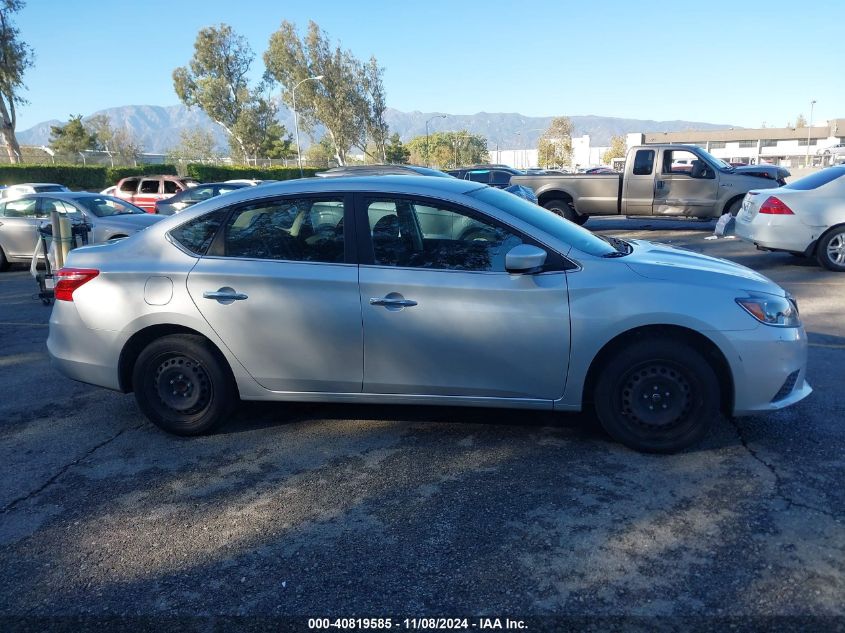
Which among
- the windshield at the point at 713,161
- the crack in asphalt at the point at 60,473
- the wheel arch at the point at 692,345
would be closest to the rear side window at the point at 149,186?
the windshield at the point at 713,161

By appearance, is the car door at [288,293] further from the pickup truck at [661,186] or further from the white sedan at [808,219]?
the pickup truck at [661,186]

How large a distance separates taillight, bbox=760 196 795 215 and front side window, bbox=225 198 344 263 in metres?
7.90

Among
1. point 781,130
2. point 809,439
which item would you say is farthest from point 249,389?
point 781,130

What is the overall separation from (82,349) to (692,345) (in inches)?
155

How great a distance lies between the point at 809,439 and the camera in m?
4.14

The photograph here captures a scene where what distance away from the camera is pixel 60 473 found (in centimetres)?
407

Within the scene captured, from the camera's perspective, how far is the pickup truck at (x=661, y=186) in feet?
48.8

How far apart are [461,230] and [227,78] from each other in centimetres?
6715

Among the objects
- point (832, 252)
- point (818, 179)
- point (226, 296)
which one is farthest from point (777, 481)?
point (818, 179)

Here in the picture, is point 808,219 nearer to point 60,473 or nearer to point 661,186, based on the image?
point 661,186

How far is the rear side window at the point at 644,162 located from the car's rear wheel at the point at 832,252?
19.7ft

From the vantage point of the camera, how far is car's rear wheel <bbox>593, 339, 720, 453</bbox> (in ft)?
12.7

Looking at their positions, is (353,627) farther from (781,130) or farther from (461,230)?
(781,130)

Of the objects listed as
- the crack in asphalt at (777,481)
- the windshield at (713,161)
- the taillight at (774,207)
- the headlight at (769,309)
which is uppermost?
the windshield at (713,161)
